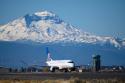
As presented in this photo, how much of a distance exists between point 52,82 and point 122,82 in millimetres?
10119

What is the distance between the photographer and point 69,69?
169 m

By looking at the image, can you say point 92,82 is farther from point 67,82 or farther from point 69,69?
point 69,69

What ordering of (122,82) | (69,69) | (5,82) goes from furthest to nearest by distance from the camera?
(69,69) < (5,82) < (122,82)

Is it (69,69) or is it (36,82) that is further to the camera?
(69,69)

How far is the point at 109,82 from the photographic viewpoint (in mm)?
69438

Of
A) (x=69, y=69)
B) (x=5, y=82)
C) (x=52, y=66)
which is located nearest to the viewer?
(x=5, y=82)

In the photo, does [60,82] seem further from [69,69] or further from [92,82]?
[69,69]

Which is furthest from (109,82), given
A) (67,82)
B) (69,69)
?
(69,69)

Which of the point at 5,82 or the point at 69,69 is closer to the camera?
the point at 5,82

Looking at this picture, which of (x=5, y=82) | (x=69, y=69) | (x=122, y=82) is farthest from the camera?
(x=69, y=69)

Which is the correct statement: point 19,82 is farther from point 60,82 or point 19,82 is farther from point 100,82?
point 100,82

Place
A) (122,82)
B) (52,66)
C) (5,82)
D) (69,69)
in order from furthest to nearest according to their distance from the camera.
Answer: (52,66) → (69,69) → (5,82) → (122,82)

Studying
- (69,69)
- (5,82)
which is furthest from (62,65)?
(5,82)

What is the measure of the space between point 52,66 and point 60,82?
111 metres
